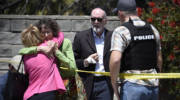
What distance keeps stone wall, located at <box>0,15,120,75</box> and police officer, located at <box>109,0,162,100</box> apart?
6.68ft

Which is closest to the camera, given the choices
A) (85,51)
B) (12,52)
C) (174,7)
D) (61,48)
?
(61,48)

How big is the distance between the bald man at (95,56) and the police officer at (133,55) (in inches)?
30.4

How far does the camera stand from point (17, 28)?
5535mm

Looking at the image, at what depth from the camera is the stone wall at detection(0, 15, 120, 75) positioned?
550 centimetres

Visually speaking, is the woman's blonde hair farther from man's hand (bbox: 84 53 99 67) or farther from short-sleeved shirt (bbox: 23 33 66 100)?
man's hand (bbox: 84 53 99 67)

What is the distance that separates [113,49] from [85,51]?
1141 mm

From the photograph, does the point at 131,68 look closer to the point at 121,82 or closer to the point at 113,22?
the point at 121,82

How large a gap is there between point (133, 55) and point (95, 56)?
0.82 meters

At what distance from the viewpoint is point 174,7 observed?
19.7 ft

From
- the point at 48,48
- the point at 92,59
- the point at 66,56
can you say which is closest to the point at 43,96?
the point at 48,48

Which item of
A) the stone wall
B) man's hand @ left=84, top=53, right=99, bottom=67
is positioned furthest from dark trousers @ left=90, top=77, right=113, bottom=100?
the stone wall

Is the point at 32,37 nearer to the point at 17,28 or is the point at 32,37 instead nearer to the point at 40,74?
the point at 40,74

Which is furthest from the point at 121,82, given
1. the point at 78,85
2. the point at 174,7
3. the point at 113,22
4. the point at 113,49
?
the point at 174,7

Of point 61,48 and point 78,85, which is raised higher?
point 61,48
